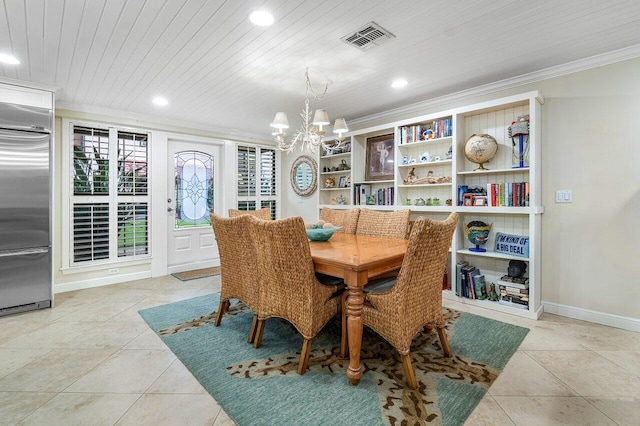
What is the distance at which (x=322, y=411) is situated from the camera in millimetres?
1587

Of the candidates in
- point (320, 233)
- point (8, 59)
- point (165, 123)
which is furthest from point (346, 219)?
point (8, 59)

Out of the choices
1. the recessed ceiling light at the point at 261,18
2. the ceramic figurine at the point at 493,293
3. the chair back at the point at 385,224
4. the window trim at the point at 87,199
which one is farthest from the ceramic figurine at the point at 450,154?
the window trim at the point at 87,199

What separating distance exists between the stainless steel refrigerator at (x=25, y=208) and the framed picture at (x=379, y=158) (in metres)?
3.76

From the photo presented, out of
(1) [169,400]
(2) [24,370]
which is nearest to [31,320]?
(2) [24,370]

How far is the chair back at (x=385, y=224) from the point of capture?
9.70ft

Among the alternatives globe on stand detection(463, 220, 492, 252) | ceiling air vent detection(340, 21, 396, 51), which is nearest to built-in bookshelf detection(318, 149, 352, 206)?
globe on stand detection(463, 220, 492, 252)

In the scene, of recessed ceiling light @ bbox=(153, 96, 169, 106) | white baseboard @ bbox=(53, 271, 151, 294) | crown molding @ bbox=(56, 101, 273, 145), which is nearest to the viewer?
recessed ceiling light @ bbox=(153, 96, 169, 106)

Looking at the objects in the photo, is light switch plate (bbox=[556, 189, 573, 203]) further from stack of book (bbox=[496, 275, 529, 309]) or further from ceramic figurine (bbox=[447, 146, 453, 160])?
ceramic figurine (bbox=[447, 146, 453, 160])

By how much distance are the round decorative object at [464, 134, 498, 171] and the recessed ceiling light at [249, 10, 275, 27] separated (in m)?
2.39

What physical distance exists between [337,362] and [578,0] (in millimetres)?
2741

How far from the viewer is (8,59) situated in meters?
2.58

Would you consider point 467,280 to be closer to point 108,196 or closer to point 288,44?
point 288,44

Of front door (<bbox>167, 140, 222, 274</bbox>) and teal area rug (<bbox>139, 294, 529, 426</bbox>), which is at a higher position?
front door (<bbox>167, 140, 222, 274</bbox>)

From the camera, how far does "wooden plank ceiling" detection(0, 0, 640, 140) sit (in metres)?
1.93
